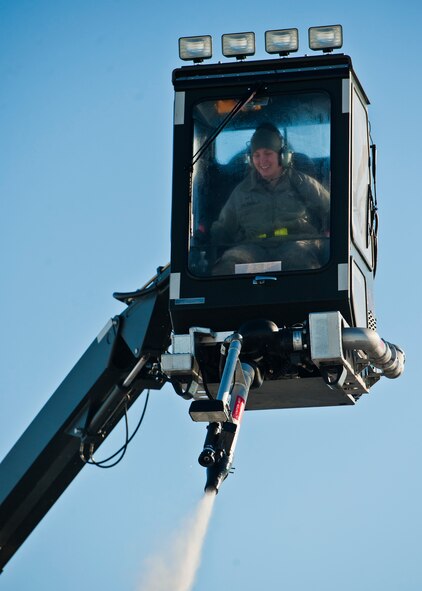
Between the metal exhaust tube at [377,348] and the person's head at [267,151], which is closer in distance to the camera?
the metal exhaust tube at [377,348]

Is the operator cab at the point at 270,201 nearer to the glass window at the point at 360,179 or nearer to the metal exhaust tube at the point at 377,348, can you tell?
the glass window at the point at 360,179

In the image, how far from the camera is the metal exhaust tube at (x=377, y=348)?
14422 mm

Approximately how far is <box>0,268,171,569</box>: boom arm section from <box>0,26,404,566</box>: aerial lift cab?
0.03 metres

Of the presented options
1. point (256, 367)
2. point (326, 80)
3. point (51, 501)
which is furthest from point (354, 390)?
point (51, 501)

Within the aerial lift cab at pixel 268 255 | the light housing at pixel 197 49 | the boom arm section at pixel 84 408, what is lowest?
the boom arm section at pixel 84 408

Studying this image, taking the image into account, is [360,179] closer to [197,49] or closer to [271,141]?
[271,141]

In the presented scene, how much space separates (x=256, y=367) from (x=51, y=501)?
13.4 feet

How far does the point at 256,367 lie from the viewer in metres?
14.8

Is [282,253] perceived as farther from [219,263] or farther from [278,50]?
[278,50]

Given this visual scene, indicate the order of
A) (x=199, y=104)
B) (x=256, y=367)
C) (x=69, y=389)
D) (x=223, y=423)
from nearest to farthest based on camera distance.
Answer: (x=223, y=423) < (x=256, y=367) < (x=199, y=104) < (x=69, y=389)

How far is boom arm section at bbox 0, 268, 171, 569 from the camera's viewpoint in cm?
1655

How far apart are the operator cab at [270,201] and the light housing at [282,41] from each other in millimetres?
120

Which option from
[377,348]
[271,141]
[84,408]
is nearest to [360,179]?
[271,141]

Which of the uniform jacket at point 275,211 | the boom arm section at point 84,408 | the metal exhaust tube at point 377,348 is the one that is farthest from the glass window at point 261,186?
the boom arm section at point 84,408
